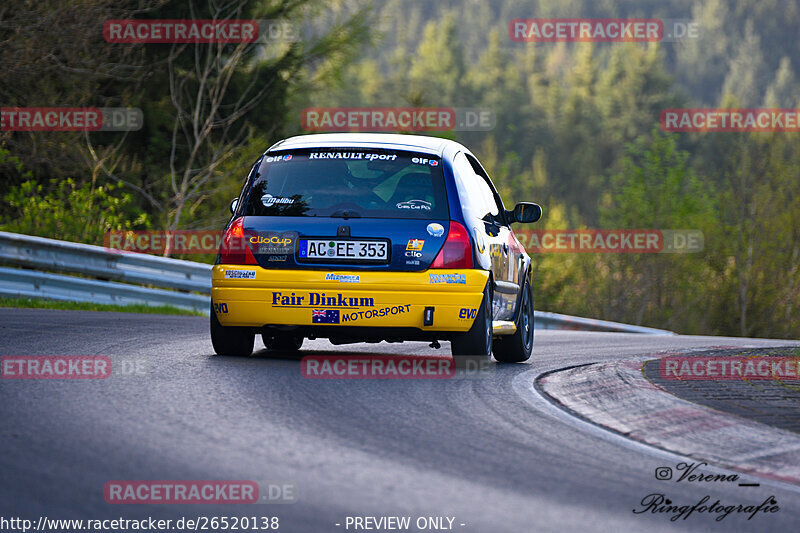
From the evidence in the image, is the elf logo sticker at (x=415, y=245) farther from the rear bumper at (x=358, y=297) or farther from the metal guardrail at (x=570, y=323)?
the metal guardrail at (x=570, y=323)

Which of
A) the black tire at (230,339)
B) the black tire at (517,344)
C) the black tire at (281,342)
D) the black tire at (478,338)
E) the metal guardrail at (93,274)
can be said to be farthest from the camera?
the metal guardrail at (93,274)

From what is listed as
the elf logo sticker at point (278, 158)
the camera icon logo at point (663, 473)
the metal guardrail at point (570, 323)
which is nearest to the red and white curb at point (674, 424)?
the camera icon logo at point (663, 473)

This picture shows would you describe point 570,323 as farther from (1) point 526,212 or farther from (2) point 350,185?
(2) point 350,185

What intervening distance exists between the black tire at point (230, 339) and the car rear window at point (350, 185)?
0.88 m

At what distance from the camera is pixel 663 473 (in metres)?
5.52

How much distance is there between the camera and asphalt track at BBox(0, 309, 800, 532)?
4.62 metres

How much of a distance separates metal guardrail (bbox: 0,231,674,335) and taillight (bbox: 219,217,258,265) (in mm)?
7272

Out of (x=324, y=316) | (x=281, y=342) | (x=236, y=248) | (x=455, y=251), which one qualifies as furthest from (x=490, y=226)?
(x=281, y=342)

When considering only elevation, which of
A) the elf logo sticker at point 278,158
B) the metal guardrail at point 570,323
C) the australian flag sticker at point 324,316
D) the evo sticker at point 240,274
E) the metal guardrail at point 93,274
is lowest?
the metal guardrail at point 570,323

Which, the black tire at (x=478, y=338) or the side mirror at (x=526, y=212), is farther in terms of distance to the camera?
the side mirror at (x=526, y=212)

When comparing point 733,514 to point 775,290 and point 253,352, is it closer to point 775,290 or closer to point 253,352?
point 253,352

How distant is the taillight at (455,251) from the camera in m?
8.86

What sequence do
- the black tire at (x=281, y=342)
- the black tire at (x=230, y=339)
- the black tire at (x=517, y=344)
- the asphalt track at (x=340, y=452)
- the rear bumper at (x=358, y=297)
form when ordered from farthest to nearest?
the black tire at (x=281, y=342) → the black tire at (x=517, y=344) → the black tire at (x=230, y=339) → the rear bumper at (x=358, y=297) → the asphalt track at (x=340, y=452)

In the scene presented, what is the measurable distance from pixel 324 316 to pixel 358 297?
0.93 feet
